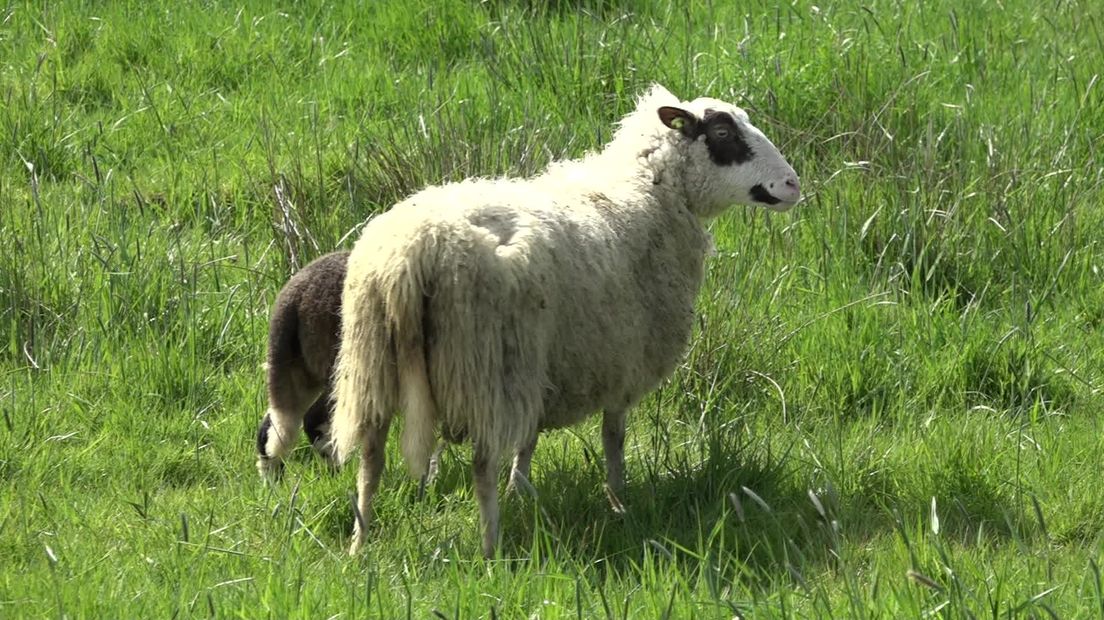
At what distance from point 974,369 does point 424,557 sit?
2.50 meters

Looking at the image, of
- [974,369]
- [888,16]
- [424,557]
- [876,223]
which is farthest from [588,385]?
[888,16]

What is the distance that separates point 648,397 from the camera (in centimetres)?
608

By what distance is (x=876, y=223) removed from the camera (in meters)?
6.90

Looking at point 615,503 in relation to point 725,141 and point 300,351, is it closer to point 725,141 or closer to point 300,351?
point 300,351

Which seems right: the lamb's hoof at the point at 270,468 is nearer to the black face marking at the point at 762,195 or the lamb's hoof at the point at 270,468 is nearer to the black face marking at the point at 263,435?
the black face marking at the point at 263,435

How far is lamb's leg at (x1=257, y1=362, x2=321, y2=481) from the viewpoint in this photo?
531 centimetres

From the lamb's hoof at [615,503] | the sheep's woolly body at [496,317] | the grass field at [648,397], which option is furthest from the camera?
the lamb's hoof at [615,503]

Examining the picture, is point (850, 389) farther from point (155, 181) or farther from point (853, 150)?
point (155, 181)

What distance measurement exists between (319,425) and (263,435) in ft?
0.79

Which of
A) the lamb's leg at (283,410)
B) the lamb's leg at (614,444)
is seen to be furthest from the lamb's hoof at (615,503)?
the lamb's leg at (283,410)

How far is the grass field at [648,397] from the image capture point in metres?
4.51

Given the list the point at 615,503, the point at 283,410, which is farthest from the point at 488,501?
the point at 283,410

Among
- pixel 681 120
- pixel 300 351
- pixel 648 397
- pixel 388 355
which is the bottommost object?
pixel 648 397

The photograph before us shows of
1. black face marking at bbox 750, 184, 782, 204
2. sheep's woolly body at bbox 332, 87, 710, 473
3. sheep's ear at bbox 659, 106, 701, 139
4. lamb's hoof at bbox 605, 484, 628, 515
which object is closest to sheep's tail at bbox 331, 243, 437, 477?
sheep's woolly body at bbox 332, 87, 710, 473
